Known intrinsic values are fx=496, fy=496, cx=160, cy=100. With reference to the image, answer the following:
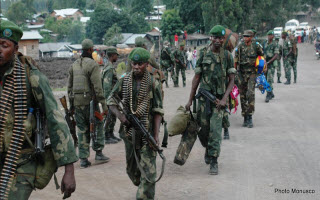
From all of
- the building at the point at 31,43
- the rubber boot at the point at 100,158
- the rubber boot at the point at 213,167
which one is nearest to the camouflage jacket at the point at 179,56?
the rubber boot at the point at 100,158

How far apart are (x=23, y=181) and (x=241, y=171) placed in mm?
4614

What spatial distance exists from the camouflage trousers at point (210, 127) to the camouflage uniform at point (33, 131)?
156 inches

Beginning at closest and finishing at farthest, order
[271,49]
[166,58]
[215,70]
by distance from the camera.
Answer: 1. [215,70]
2. [271,49]
3. [166,58]

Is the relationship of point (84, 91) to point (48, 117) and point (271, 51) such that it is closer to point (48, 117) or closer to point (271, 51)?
point (48, 117)

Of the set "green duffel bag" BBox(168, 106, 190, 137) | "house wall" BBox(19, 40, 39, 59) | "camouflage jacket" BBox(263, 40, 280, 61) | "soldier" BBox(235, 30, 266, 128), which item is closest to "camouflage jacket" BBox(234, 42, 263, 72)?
"soldier" BBox(235, 30, 266, 128)

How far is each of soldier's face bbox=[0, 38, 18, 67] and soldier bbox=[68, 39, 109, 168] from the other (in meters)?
4.50

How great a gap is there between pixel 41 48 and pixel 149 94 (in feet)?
247

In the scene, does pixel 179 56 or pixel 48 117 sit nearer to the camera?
pixel 48 117

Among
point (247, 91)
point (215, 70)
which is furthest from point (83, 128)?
point (247, 91)

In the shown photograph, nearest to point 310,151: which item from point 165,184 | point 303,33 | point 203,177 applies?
point 203,177

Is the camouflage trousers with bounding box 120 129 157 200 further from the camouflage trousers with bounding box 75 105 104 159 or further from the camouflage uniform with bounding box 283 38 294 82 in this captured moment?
the camouflage uniform with bounding box 283 38 294 82

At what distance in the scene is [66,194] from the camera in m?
3.91

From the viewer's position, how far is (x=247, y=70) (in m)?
11.6

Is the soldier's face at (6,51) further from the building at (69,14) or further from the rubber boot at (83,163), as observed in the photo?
the building at (69,14)
